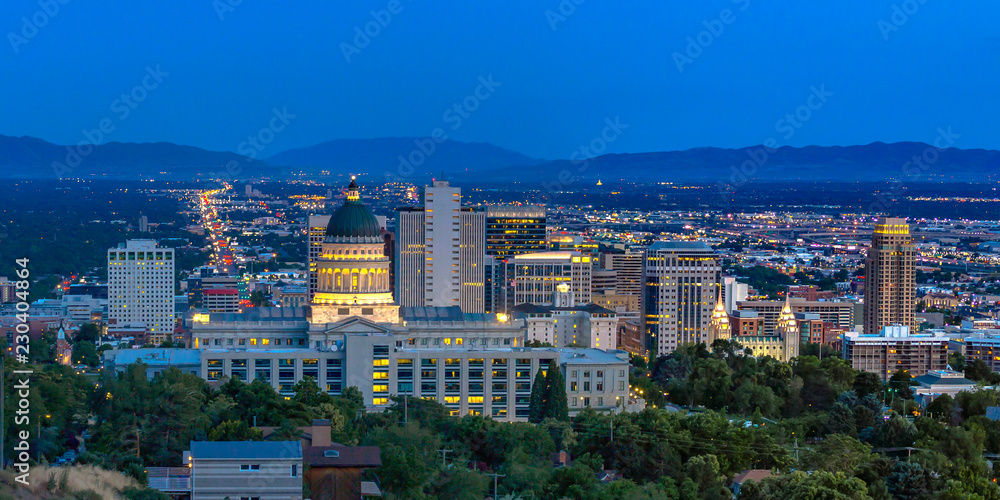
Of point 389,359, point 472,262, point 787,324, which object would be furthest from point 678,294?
point 389,359

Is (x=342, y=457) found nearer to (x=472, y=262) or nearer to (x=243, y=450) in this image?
(x=243, y=450)

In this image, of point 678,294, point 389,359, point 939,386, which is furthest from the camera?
point 678,294

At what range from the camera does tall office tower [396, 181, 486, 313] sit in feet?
591

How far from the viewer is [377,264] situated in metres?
116

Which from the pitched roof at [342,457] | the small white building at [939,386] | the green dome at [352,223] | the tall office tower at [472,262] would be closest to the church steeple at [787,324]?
the small white building at [939,386]

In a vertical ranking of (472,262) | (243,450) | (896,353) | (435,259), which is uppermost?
(435,259)

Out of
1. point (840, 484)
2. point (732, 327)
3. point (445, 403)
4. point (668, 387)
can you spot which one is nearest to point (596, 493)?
point (840, 484)

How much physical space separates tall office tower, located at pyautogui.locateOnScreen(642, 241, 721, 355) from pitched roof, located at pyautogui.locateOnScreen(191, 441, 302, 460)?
364 ft

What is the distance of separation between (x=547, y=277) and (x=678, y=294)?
717 inches

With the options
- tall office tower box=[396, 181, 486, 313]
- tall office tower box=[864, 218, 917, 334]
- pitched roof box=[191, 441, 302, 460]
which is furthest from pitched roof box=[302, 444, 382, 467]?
tall office tower box=[864, 218, 917, 334]

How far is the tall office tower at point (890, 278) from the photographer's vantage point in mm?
183750

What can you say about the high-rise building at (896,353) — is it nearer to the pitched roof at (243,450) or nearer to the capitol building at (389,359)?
the capitol building at (389,359)

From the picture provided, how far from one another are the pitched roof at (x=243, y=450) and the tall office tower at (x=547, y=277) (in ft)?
397

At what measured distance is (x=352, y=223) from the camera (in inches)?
4587
